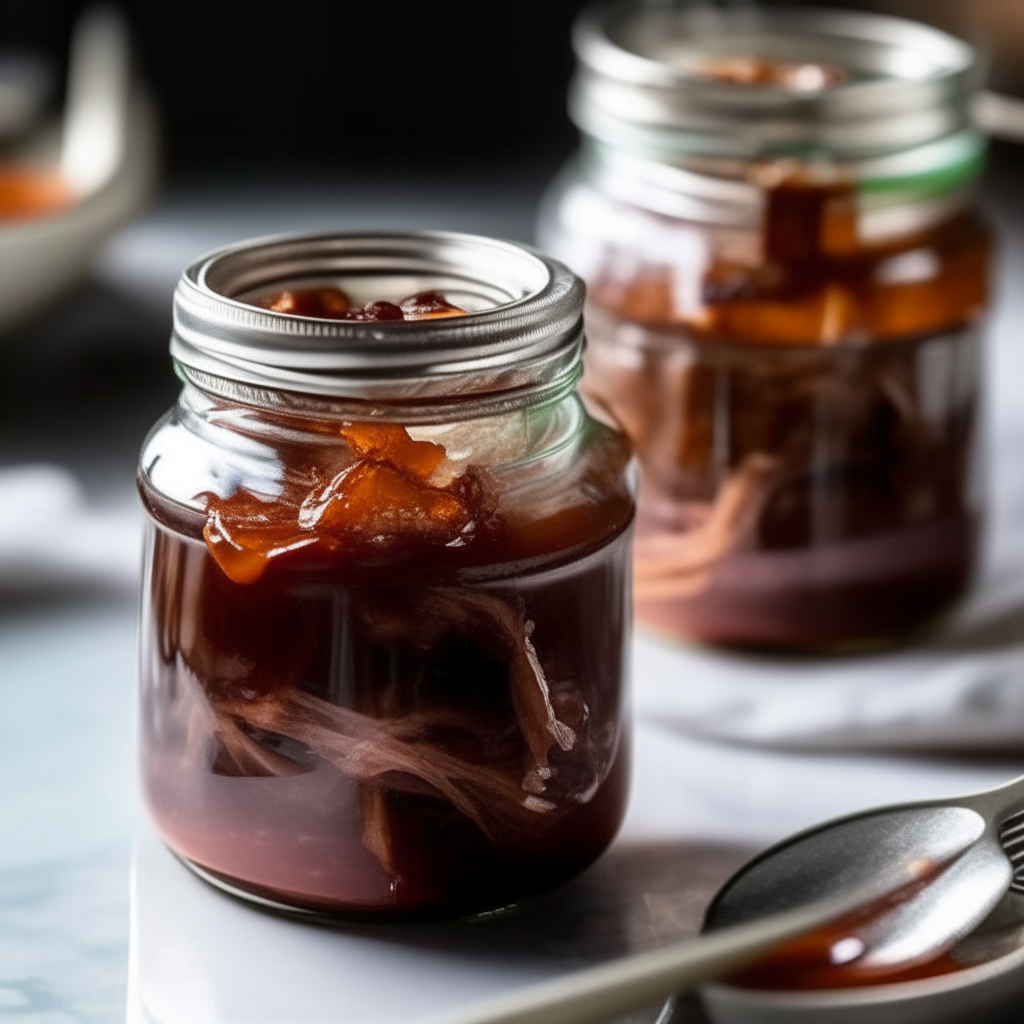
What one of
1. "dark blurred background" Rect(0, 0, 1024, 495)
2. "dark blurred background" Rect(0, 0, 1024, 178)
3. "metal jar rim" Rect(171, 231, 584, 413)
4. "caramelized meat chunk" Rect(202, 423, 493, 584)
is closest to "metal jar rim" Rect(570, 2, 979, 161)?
"metal jar rim" Rect(171, 231, 584, 413)

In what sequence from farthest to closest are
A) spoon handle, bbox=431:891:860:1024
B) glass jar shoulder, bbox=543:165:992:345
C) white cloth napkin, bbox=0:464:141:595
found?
white cloth napkin, bbox=0:464:141:595 → glass jar shoulder, bbox=543:165:992:345 → spoon handle, bbox=431:891:860:1024

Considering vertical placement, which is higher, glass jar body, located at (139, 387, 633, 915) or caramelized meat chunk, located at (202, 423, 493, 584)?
caramelized meat chunk, located at (202, 423, 493, 584)

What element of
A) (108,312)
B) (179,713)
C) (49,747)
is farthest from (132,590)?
(108,312)

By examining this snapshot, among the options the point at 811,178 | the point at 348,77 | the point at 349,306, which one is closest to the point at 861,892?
the point at 349,306

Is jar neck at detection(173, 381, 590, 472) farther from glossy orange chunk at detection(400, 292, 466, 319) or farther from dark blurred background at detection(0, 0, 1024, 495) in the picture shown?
dark blurred background at detection(0, 0, 1024, 495)

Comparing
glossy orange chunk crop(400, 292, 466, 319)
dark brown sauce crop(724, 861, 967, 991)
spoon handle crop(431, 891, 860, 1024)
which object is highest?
glossy orange chunk crop(400, 292, 466, 319)

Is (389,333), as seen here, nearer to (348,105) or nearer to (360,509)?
(360,509)
